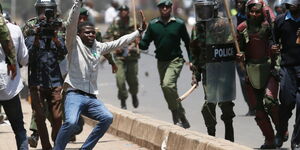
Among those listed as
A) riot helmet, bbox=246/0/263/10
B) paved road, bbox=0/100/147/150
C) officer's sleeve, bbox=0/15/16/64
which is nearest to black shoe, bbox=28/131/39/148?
paved road, bbox=0/100/147/150

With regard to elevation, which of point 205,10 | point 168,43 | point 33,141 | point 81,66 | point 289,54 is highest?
point 205,10

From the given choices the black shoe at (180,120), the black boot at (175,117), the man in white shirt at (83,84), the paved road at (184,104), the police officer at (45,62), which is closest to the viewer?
the man in white shirt at (83,84)

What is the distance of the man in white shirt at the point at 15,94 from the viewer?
11.0 metres

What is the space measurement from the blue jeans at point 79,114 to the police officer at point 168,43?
4.20 m

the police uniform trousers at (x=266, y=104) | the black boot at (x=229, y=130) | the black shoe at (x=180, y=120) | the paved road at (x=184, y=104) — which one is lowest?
the paved road at (x=184, y=104)

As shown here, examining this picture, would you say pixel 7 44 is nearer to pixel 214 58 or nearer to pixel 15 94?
pixel 15 94

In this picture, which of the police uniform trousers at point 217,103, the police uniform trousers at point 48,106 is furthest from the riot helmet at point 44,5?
the police uniform trousers at point 217,103

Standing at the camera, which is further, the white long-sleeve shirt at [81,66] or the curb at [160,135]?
the white long-sleeve shirt at [81,66]

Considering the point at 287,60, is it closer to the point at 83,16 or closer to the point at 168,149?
the point at 168,149

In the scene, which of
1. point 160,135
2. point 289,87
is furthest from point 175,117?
point 289,87

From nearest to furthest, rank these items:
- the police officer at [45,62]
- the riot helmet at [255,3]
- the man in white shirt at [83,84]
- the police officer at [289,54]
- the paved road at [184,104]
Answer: the man in white shirt at [83,84]
the police officer at [289,54]
the riot helmet at [255,3]
the police officer at [45,62]
the paved road at [184,104]

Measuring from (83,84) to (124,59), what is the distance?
25.4 feet

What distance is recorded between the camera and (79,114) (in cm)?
1111

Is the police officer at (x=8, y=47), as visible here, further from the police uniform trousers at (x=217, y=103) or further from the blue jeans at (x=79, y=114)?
the police uniform trousers at (x=217, y=103)
